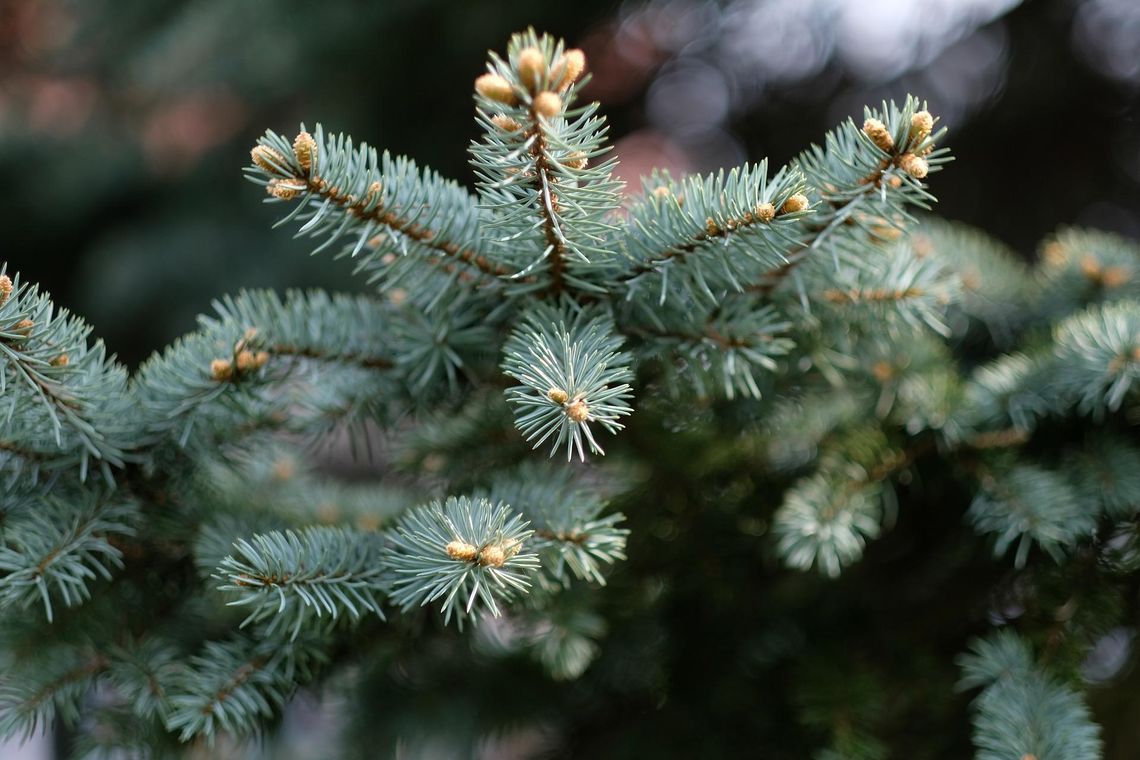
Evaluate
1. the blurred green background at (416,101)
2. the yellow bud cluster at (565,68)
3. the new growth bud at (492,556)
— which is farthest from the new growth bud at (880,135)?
the blurred green background at (416,101)

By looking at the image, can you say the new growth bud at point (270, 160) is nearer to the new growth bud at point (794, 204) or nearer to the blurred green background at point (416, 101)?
the new growth bud at point (794, 204)

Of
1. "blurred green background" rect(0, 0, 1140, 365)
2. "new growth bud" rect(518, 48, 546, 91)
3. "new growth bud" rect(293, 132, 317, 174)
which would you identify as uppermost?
"blurred green background" rect(0, 0, 1140, 365)

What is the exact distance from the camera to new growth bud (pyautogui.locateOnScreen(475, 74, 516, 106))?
31cm

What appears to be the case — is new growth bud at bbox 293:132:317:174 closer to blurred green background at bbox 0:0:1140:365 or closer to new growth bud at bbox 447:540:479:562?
new growth bud at bbox 447:540:479:562

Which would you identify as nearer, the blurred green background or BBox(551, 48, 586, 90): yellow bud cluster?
BBox(551, 48, 586, 90): yellow bud cluster

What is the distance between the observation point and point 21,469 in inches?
16.7

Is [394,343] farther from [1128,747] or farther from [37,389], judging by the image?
[1128,747]

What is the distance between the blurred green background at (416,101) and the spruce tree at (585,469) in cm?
79

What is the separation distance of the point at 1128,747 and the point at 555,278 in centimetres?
64

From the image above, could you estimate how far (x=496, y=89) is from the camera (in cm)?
31

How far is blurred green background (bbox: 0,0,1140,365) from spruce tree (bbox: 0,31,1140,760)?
79cm

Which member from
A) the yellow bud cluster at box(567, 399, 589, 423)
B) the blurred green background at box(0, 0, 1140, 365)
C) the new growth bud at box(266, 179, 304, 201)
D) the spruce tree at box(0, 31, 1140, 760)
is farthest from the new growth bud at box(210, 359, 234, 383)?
the blurred green background at box(0, 0, 1140, 365)

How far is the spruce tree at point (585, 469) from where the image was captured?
0.39 m

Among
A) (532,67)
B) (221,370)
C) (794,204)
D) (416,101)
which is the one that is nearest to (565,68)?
(532,67)
